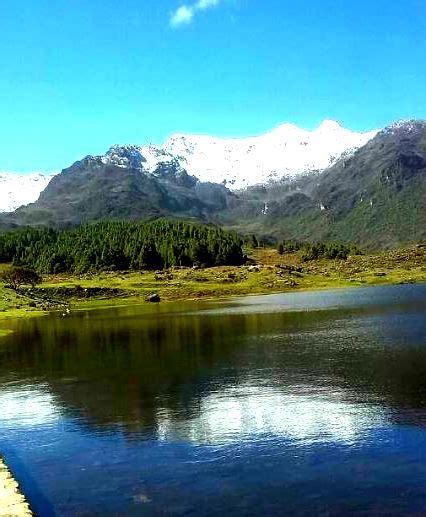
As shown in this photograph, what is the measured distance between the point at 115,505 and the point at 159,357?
198ft

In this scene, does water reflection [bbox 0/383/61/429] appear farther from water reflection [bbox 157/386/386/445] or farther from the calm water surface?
water reflection [bbox 157/386/386/445]

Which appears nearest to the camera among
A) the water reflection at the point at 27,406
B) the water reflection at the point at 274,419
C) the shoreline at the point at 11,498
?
the shoreline at the point at 11,498

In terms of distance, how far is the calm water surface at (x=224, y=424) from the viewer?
1550 inches

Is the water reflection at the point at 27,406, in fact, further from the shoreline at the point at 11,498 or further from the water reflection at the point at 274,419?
the shoreline at the point at 11,498

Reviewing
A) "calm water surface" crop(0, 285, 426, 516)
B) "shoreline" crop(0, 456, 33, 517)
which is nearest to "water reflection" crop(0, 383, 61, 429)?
"calm water surface" crop(0, 285, 426, 516)

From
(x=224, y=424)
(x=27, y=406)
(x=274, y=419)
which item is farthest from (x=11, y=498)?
(x=27, y=406)

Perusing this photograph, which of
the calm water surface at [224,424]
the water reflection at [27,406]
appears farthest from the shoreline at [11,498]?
the water reflection at [27,406]

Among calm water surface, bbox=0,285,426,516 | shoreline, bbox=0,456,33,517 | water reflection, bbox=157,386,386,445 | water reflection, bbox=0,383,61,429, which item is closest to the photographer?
shoreline, bbox=0,456,33,517

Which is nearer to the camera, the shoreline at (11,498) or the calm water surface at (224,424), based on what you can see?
the shoreline at (11,498)

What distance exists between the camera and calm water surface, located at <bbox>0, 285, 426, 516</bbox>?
39.4 m

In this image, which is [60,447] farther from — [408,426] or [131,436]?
[408,426]

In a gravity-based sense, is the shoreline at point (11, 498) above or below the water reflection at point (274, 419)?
above

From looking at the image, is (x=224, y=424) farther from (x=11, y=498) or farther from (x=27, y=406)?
(x=27, y=406)

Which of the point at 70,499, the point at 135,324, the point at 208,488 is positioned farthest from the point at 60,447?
the point at 135,324
